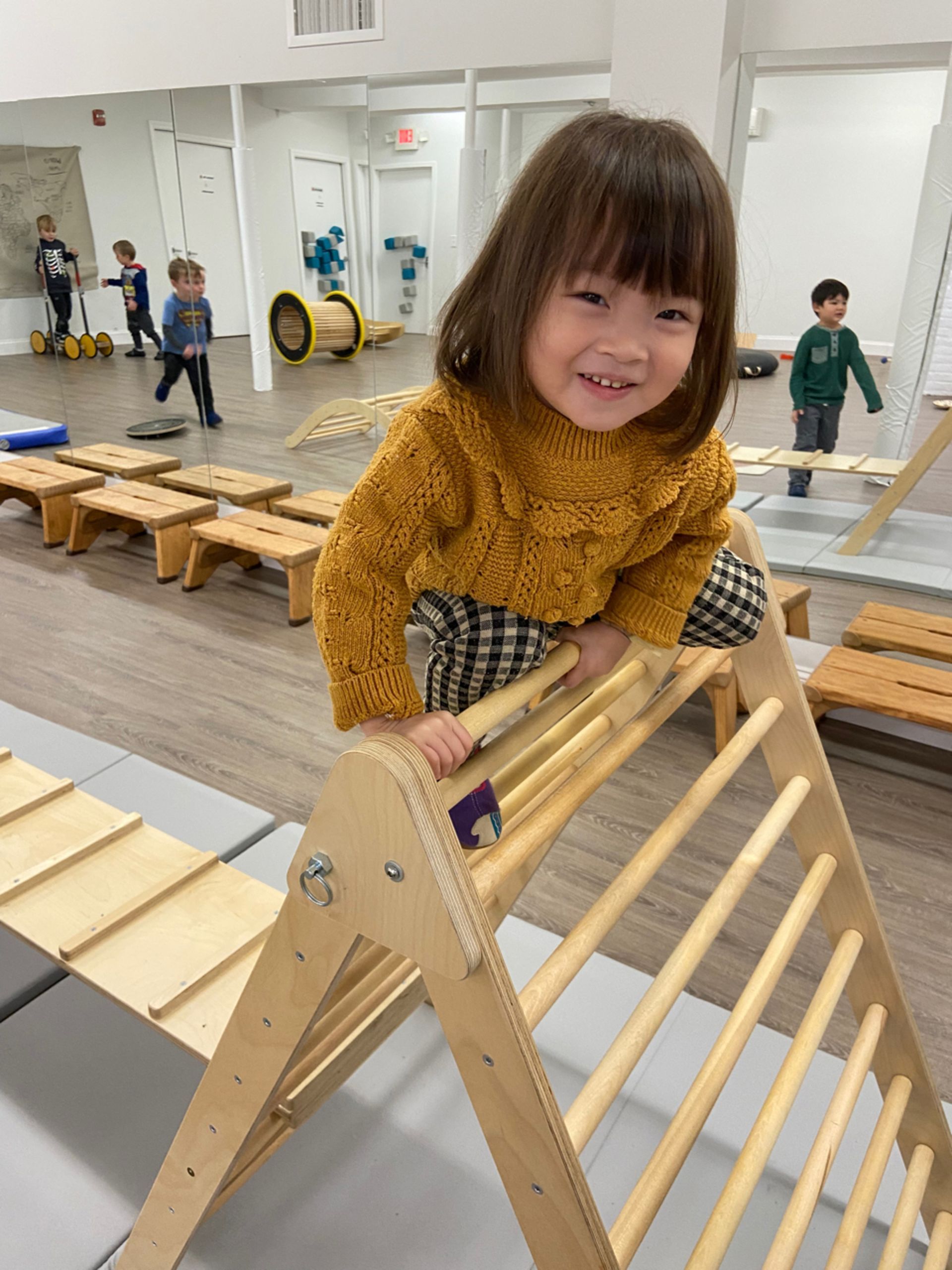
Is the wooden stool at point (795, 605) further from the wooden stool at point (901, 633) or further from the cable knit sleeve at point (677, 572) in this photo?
the cable knit sleeve at point (677, 572)

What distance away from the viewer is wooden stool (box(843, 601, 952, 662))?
9.04ft

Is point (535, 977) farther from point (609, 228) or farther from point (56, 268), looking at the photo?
point (56, 268)

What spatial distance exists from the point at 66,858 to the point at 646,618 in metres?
1.15

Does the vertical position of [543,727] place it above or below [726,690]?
above

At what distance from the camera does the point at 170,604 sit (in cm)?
380

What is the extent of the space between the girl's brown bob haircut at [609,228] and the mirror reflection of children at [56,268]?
4223 millimetres

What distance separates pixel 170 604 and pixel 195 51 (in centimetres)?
230

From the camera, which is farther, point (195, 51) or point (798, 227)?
point (195, 51)

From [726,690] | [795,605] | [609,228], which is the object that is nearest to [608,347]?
[609,228]

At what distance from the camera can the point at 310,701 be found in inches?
118

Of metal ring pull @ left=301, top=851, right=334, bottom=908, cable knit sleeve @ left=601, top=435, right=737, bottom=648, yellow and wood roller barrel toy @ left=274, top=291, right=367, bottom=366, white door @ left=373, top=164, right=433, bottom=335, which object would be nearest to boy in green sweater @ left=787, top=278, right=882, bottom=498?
white door @ left=373, top=164, right=433, bottom=335

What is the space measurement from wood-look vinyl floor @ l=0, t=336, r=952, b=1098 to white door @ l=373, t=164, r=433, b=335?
0.15 m

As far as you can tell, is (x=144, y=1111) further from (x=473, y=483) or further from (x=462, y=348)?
(x=462, y=348)

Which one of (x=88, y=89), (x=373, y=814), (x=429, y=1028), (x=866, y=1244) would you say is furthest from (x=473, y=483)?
(x=88, y=89)
